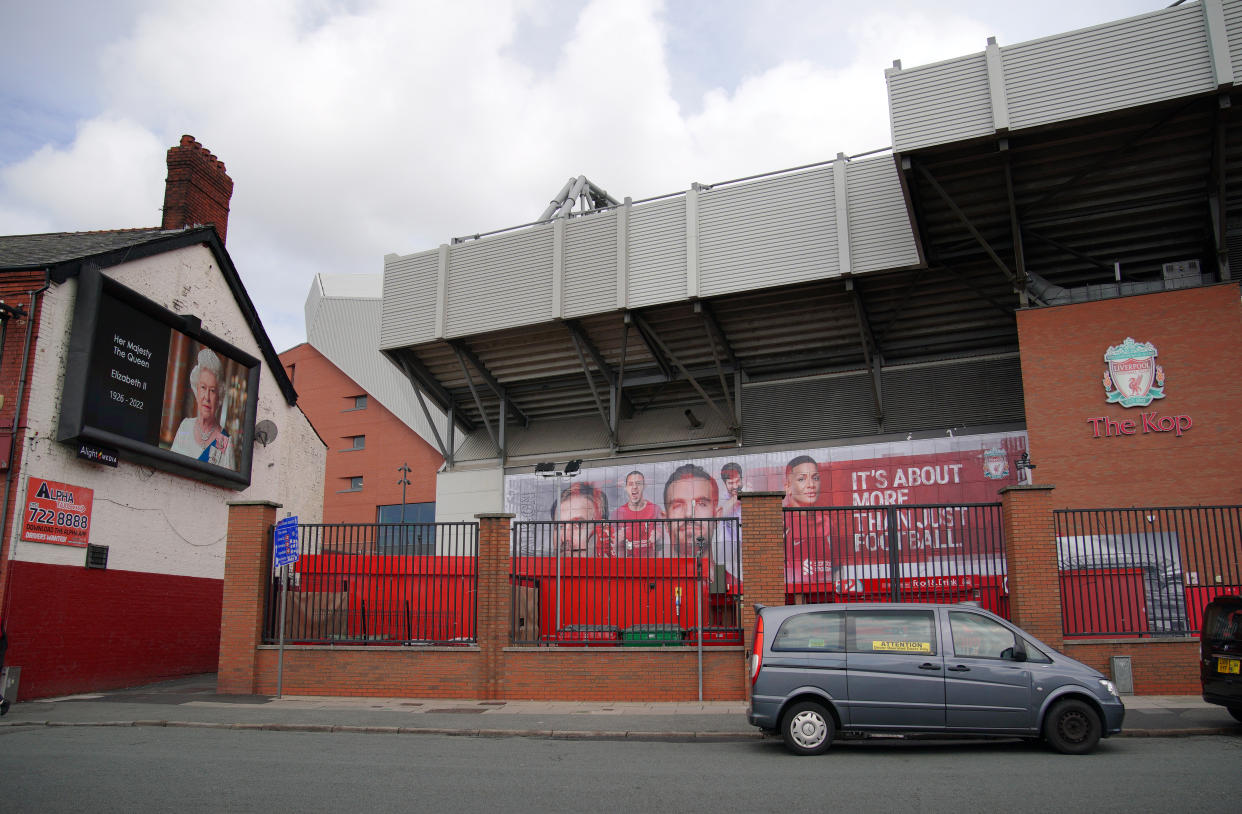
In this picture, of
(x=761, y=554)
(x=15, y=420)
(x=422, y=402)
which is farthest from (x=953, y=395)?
(x=15, y=420)

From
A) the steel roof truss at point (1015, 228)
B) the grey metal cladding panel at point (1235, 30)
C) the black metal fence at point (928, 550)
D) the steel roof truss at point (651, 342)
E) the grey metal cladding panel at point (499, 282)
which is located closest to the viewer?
the black metal fence at point (928, 550)

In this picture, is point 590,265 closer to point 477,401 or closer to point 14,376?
point 477,401

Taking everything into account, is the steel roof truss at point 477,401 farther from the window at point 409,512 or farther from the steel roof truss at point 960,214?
the steel roof truss at point 960,214

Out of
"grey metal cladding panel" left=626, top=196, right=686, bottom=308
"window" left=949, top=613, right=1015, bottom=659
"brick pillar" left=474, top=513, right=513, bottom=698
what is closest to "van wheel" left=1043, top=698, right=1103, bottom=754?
"window" left=949, top=613, right=1015, bottom=659

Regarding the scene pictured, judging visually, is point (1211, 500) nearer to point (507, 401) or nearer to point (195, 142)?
Answer: point (507, 401)

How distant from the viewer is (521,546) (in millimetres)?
16141

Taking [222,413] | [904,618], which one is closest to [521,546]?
[904,618]

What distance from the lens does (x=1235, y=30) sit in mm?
18516

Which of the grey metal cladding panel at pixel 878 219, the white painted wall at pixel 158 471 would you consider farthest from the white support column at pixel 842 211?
the white painted wall at pixel 158 471

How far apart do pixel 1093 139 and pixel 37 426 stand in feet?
70.0

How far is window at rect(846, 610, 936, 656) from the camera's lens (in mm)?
10141

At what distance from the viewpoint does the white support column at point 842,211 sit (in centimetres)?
2462

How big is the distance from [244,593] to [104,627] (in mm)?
3803

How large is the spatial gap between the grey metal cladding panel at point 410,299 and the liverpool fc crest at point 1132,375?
19.9m
